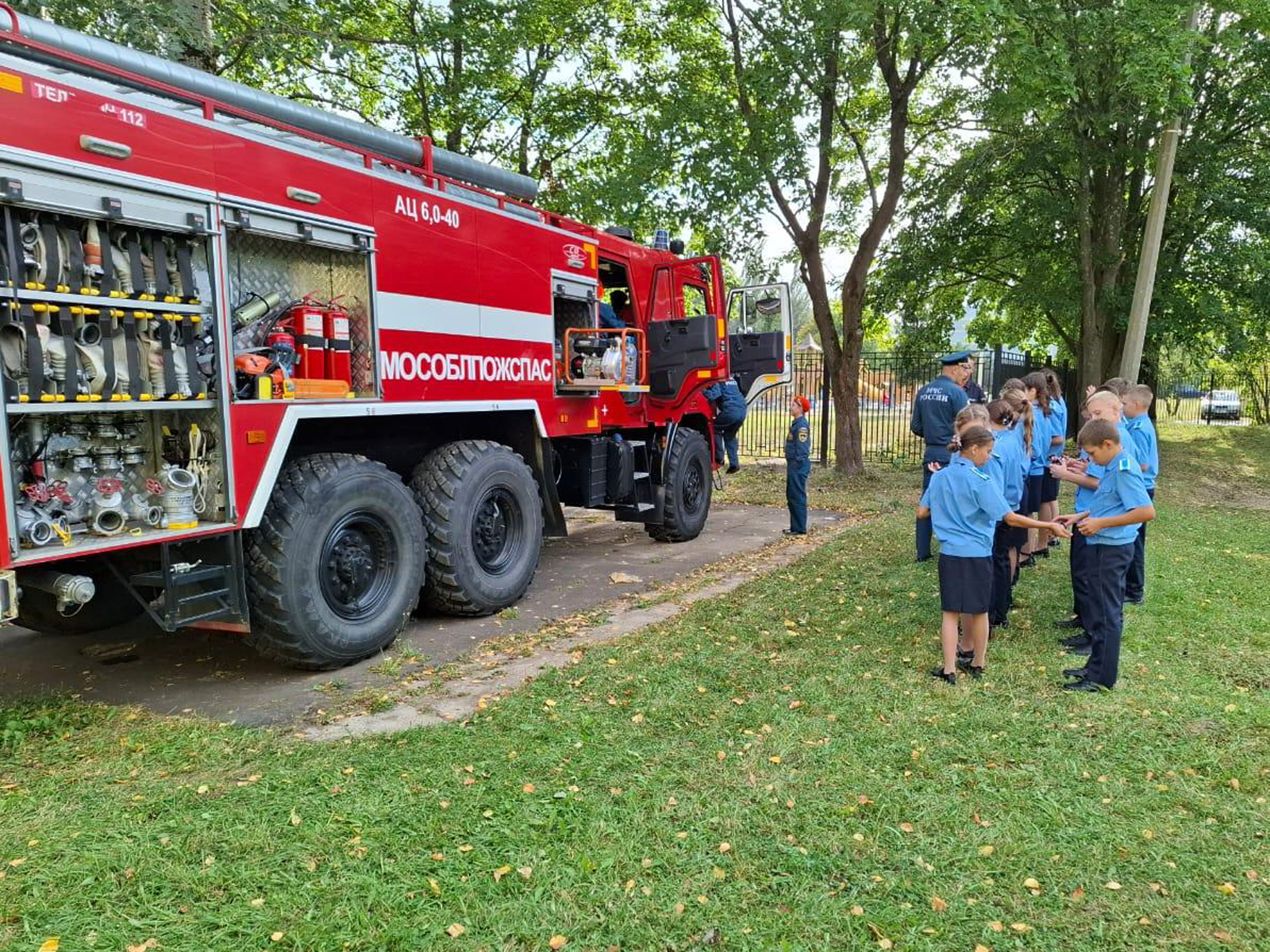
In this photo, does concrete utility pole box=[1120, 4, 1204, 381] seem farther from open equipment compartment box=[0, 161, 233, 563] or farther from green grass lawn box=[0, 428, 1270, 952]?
open equipment compartment box=[0, 161, 233, 563]

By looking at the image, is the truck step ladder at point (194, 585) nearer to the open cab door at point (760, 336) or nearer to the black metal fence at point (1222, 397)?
the open cab door at point (760, 336)

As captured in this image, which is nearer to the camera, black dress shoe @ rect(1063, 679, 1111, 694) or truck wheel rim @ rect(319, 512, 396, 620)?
black dress shoe @ rect(1063, 679, 1111, 694)

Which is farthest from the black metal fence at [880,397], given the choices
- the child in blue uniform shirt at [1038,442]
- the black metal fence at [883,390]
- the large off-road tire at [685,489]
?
the child in blue uniform shirt at [1038,442]

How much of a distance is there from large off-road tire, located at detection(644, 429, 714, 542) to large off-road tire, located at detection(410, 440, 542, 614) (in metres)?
2.69

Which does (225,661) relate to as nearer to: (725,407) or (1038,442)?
(1038,442)

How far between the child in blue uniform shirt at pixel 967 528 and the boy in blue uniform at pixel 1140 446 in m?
1.90

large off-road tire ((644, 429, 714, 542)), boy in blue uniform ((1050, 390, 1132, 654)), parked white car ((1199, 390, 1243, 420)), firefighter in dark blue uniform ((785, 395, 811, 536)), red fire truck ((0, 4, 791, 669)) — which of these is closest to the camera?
red fire truck ((0, 4, 791, 669))

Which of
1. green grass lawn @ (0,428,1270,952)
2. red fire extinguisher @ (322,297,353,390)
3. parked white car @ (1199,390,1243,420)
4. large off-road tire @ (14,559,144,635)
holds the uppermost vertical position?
red fire extinguisher @ (322,297,353,390)

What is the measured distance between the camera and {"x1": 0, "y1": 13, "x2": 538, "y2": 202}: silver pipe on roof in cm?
438

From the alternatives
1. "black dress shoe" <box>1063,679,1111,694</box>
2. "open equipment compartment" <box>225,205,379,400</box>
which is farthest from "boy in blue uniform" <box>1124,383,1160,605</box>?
"open equipment compartment" <box>225,205,379,400</box>

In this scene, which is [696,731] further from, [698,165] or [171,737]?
[698,165]

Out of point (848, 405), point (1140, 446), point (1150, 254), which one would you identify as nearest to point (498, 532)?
point (1140, 446)

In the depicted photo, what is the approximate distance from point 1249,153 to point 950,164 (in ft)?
18.1

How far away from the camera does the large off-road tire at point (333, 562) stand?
193 inches
